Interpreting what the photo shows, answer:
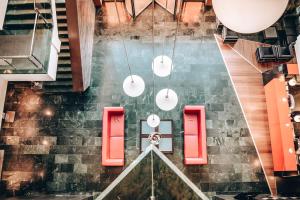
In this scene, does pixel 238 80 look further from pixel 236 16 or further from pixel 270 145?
pixel 236 16

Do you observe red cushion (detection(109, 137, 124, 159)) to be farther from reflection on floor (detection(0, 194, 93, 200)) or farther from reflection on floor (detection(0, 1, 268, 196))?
reflection on floor (detection(0, 194, 93, 200))

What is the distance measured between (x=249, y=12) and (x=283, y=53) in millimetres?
6700

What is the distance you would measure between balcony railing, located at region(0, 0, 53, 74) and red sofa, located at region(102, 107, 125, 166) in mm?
1905

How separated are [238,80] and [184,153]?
2465 millimetres

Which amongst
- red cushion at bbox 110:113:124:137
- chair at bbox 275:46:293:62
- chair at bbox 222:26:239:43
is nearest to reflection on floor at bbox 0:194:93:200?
red cushion at bbox 110:113:124:137

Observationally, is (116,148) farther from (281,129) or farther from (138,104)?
(281,129)

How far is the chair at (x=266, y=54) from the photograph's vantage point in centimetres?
784

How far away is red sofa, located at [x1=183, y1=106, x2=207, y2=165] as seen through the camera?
22.7ft

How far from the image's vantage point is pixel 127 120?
24.6 ft

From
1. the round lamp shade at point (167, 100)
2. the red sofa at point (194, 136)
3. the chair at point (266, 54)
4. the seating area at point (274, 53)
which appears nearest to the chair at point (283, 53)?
the seating area at point (274, 53)

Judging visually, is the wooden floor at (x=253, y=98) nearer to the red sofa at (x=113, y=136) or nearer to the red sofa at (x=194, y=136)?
the red sofa at (x=194, y=136)

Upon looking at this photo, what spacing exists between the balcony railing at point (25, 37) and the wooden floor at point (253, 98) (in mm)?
4582

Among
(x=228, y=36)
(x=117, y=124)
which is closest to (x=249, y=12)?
(x=117, y=124)

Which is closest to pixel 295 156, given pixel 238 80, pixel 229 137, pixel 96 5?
pixel 229 137
